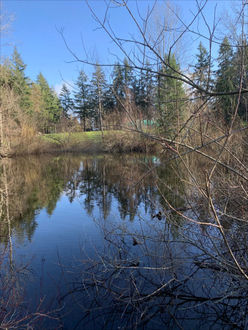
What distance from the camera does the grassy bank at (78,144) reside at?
25125 millimetres

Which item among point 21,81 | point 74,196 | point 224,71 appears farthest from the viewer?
point 21,81

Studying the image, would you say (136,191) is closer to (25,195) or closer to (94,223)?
(94,223)

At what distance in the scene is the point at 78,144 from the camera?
32.4 m

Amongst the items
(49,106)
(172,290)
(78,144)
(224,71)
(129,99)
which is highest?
(49,106)

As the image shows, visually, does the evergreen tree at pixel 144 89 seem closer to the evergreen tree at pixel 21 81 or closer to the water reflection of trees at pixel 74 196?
the water reflection of trees at pixel 74 196


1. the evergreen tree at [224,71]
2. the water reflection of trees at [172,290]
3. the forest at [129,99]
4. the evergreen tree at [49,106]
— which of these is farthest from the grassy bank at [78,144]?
the evergreen tree at [224,71]

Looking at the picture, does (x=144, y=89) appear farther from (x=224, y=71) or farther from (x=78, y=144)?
(x=78, y=144)

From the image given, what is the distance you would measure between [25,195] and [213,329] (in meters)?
7.68

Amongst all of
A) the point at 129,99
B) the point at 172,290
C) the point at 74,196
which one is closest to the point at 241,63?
the point at 129,99

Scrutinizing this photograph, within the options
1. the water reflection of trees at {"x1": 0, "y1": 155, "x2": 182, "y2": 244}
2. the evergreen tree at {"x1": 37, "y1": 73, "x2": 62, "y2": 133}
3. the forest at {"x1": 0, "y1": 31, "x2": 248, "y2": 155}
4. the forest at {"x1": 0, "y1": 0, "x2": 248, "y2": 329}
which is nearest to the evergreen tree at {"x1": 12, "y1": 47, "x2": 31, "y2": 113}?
the forest at {"x1": 0, "y1": 31, "x2": 248, "y2": 155}

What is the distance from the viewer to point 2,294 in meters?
3.10

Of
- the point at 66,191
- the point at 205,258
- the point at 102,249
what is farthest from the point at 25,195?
the point at 205,258

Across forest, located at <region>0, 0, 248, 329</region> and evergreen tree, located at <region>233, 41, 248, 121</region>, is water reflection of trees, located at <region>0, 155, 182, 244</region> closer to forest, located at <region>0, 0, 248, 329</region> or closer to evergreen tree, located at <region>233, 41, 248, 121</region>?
forest, located at <region>0, 0, 248, 329</region>

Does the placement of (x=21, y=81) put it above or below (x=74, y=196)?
above
